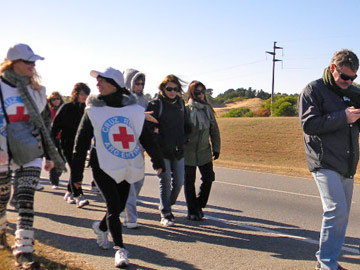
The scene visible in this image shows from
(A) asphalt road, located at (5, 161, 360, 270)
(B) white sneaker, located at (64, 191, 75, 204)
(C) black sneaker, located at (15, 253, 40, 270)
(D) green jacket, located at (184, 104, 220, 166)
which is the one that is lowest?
(A) asphalt road, located at (5, 161, 360, 270)

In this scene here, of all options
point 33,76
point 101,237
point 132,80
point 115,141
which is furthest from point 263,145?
point 33,76

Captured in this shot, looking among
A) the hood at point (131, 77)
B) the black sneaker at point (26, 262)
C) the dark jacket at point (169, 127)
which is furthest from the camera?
the hood at point (131, 77)

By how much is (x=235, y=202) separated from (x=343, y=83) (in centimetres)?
464

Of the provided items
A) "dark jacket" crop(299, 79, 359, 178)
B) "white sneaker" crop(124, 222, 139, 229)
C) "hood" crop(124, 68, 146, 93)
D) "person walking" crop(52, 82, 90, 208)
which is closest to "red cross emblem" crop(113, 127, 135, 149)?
"dark jacket" crop(299, 79, 359, 178)

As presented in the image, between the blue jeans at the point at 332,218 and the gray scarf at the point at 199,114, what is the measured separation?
2.73 meters

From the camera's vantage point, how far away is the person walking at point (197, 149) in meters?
6.75

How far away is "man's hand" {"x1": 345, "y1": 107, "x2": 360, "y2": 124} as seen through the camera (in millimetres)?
4043

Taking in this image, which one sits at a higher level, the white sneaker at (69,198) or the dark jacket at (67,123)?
the dark jacket at (67,123)

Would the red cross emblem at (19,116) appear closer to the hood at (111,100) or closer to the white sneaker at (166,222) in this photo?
the hood at (111,100)

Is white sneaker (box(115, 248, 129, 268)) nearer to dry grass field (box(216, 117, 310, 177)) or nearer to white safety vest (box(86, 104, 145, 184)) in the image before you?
white safety vest (box(86, 104, 145, 184))

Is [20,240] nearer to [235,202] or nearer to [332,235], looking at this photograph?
[332,235]

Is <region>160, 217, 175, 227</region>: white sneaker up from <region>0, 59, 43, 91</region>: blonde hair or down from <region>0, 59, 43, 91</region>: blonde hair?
down

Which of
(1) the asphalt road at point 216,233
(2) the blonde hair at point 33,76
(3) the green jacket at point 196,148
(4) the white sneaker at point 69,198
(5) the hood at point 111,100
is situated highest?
(2) the blonde hair at point 33,76

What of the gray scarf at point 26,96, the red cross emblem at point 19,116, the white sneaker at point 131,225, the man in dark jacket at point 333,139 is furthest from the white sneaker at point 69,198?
the man in dark jacket at point 333,139
